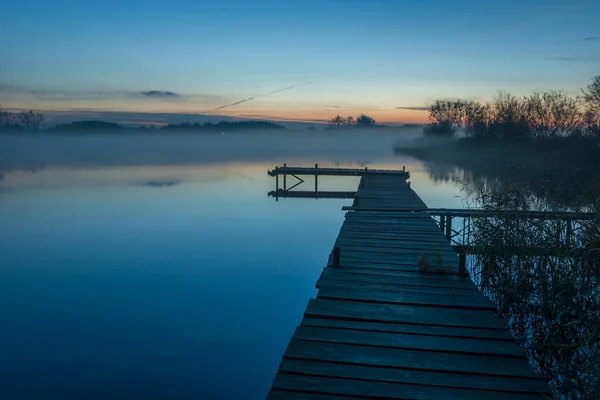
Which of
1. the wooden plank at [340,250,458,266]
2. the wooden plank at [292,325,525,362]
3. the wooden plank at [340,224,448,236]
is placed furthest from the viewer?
the wooden plank at [340,224,448,236]

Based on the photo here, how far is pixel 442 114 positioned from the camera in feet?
208

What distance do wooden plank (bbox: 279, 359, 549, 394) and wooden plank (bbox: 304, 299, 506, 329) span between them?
1.10 metres

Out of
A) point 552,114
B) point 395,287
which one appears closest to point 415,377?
point 395,287

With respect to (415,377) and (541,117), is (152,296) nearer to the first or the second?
(415,377)

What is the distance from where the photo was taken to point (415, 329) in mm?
4781

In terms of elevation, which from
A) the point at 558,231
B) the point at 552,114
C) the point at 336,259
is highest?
the point at 552,114

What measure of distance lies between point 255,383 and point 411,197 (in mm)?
10925

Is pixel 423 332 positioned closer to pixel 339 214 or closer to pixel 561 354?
pixel 561 354

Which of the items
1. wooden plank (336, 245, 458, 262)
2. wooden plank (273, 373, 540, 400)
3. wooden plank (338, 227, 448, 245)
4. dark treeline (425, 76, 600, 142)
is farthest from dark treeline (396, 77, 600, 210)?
wooden plank (273, 373, 540, 400)

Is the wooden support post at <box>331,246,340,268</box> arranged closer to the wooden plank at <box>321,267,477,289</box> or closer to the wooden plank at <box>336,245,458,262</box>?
the wooden plank at <box>321,267,477,289</box>

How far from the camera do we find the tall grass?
524 centimetres

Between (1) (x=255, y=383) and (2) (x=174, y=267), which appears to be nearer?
(1) (x=255, y=383)

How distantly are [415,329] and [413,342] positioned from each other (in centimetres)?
35

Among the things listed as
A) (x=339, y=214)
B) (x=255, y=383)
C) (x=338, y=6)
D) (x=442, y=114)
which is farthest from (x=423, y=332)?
(x=442, y=114)
